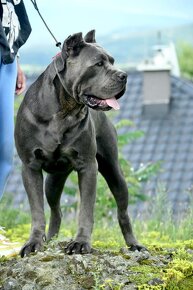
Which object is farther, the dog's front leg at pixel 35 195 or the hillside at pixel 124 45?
the hillside at pixel 124 45

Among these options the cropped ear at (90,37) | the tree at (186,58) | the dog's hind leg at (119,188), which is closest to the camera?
the cropped ear at (90,37)

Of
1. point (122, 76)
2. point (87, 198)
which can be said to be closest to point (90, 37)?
point (122, 76)

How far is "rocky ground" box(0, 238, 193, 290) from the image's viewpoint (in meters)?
5.63

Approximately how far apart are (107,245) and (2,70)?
152 centimetres

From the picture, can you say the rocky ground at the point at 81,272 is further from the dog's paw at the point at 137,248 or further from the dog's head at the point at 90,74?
the dog's head at the point at 90,74

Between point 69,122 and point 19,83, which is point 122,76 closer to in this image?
point 69,122

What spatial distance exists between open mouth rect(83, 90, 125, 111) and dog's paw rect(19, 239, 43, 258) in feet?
3.16

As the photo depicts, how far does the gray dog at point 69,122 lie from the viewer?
6059 mm

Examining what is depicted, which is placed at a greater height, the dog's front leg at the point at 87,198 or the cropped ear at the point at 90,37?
the cropped ear at the point at 90,37

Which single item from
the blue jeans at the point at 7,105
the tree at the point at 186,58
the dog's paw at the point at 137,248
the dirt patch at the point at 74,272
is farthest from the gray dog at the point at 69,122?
the tree at the point at 186,58

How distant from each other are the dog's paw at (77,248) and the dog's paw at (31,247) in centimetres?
18

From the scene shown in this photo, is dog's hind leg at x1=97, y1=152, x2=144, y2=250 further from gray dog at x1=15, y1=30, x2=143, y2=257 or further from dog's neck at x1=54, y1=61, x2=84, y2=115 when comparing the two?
dog's neck at x1=54, y1=61, x2=84, y2=115

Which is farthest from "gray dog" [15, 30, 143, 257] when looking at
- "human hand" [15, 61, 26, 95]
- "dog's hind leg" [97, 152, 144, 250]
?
"human hand" [15, 61, 26, 95]

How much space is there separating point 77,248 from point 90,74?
1130 millimetres
